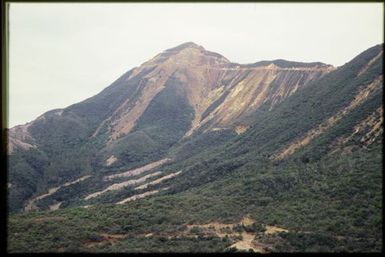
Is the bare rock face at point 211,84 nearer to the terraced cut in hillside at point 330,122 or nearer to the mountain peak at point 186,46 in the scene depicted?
the mountain peak at point 186,46

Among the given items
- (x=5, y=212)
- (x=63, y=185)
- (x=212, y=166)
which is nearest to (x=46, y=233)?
(x=212, y=166)

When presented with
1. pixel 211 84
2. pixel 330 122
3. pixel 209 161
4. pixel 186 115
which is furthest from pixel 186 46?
pixel 330 122

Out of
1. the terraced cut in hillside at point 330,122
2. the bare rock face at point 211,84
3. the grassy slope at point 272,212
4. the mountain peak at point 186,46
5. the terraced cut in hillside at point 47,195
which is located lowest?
the grassy slope at point 272,212

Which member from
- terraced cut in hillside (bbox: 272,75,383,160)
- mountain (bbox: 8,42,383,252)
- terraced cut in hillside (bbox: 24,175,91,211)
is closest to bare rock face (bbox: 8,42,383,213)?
terraced cut in hillside (bbox: 272,75,383,160)

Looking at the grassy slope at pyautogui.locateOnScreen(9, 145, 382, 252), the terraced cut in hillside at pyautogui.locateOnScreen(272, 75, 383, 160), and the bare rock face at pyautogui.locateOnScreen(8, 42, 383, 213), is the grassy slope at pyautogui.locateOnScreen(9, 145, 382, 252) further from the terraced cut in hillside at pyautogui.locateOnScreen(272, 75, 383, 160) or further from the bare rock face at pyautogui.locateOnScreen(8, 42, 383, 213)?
the bare rock face at pyautogui.locateOnScreen(8, 42, 383, 213)

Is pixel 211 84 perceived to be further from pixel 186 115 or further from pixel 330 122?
pixel 330 122

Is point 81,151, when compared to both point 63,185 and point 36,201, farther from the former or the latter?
point 36,201

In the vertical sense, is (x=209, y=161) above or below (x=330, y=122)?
below

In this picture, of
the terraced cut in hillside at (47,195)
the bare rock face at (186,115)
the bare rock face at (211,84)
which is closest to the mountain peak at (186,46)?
the bare rock face at (211,84)

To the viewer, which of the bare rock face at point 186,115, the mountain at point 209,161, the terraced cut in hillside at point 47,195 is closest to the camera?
the mountain at point 209,161
